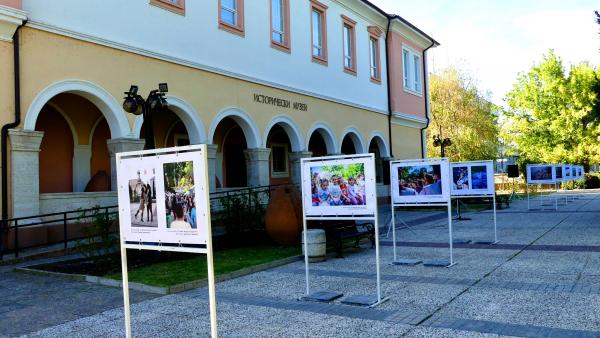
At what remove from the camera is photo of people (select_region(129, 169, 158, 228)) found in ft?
16.6

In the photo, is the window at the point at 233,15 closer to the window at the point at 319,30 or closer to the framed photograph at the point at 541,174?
the window at the point at 319,30

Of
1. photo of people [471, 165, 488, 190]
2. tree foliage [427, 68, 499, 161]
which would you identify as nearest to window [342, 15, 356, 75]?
photo of people [471, 165, 488, 190]

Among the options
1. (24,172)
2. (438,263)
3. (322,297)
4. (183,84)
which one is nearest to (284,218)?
(438,263)

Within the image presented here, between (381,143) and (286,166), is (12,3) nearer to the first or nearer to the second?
(286,166)

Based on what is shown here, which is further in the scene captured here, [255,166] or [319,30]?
[319,30]

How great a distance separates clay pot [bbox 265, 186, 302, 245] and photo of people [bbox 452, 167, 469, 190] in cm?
428

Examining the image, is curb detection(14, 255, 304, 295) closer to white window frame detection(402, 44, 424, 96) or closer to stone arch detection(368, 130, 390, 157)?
stone arch detection(368, 130, 390, 157)

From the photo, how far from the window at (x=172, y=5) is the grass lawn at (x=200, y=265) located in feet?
24.6

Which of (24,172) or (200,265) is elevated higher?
(24,172)

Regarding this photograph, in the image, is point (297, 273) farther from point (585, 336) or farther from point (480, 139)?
point (480, 139)

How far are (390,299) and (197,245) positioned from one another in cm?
327

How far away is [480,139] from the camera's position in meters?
43.2

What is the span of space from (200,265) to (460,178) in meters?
7.21

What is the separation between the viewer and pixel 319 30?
76.6 ft
